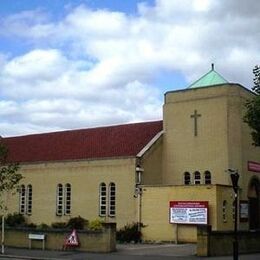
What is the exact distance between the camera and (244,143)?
44000mm

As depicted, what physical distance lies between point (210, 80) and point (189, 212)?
1364 centimetres

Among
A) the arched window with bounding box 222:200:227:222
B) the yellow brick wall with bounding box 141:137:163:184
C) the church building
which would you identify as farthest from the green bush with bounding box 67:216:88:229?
the arched window with bounding box 222:200:227:222

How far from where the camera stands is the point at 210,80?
49031mm

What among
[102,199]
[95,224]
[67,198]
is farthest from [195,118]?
[67,198]

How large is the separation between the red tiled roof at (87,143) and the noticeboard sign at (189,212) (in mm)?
6595

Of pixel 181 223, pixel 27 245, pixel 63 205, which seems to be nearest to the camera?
pixel 27 245

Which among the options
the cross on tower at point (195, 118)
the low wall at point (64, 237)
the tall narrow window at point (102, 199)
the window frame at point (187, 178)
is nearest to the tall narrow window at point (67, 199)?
the tall narrow window at point (102, 199)

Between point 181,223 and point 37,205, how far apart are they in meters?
15.5

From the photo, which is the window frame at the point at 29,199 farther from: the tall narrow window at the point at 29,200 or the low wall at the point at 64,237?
the low wall at the point at 64,237

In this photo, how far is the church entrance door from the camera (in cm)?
4458

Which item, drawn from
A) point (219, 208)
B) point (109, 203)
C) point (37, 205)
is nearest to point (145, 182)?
point (109, 203)

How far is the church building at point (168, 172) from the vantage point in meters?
40.2

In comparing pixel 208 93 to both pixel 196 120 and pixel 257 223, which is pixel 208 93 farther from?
pixel 257 223

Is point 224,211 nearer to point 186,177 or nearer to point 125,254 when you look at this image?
point 186,177
